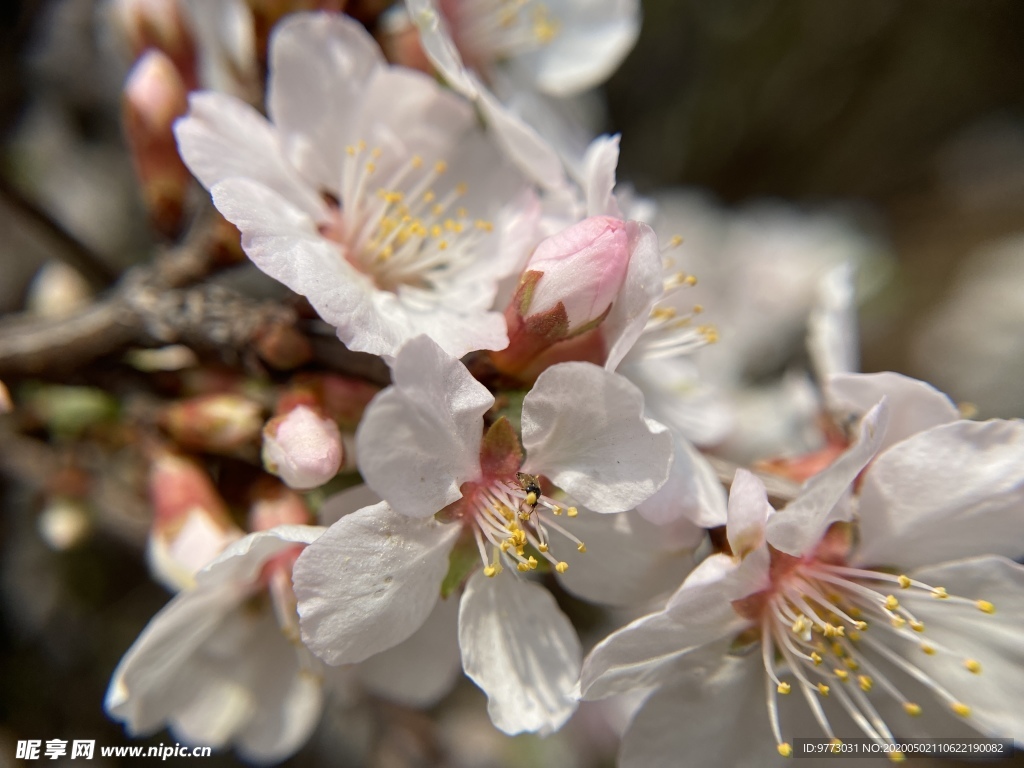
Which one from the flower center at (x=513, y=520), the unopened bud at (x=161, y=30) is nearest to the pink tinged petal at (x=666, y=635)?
the flower center at (x=513, y=520)

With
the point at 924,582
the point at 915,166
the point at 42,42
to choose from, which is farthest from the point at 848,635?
the point at 915,166

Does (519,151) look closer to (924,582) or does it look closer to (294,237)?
(294,237)

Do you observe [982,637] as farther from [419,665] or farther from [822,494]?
[419,665]

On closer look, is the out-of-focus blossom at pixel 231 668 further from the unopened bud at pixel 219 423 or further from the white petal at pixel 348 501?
the unopened bud at pixel 219 423

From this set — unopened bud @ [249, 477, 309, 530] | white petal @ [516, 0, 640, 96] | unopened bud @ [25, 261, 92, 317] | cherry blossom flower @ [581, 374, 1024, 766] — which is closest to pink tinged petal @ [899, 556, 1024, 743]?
cherry blossom flower @ [581, 374, 1024, 766]

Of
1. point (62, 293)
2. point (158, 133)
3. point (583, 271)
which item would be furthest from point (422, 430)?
point (62, 293)

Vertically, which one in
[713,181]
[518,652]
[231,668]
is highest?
[518,652]

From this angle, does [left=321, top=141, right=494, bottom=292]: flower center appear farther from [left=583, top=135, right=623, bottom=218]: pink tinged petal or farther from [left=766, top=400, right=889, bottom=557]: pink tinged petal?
[left=766, top=400, right=889, bottom=557]: pink tinged petal
